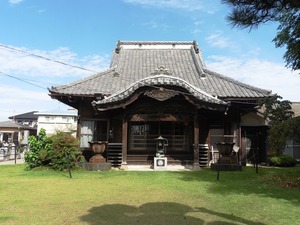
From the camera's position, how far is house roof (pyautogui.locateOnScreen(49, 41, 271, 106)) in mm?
15742

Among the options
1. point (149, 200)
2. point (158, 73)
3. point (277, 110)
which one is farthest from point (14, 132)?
point (149, 200)

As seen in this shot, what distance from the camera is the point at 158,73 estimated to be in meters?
15.1

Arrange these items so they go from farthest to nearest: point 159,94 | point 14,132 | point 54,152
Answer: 1. point 14,132
2. point 159,94
3. point 54,152

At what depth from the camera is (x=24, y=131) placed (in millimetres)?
44844

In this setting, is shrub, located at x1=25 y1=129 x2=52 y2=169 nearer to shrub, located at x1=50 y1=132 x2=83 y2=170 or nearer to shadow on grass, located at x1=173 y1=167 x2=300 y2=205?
shrub, located at x1=50 y1=132 x2=83 y2=170

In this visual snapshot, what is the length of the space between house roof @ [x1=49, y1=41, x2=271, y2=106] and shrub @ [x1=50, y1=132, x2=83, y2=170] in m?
2.81

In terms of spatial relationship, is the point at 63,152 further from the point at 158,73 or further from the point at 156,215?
the point at 156,215

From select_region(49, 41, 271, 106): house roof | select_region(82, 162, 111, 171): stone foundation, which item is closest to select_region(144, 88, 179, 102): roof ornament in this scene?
select_region(49, 41, 271, 106): house roof

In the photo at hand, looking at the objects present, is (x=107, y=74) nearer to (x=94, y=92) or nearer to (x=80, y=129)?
(x=94, y=92)

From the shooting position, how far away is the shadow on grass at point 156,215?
5812mm

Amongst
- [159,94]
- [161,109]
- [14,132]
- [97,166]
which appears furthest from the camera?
[14,132]

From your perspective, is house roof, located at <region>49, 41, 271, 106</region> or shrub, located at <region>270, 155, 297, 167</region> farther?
shrub, located at <region>270, 155, 297, 167</region>

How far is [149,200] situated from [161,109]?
8166mm

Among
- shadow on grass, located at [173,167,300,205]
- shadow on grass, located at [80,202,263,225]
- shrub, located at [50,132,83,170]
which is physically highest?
shrub, located at [50,132,83,170]
